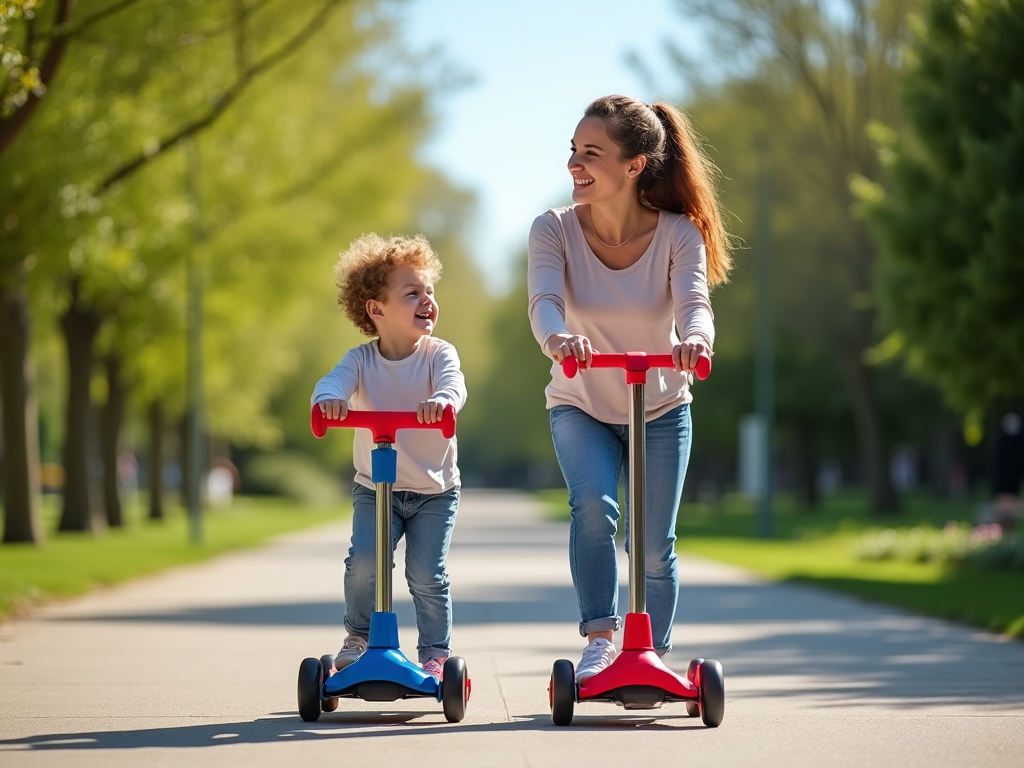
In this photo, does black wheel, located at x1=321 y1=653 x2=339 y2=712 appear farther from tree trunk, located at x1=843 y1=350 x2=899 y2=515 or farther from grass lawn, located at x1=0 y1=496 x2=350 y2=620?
tree trunk, located at x1=843 y1=350 x2=899 y2=515

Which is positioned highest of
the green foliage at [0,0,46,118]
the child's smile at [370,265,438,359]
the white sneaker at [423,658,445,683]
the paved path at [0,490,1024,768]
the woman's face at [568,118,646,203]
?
the green foliage at [0,0,46,118]

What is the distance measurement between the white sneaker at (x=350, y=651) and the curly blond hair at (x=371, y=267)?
1.21 metres

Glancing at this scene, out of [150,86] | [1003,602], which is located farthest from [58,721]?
[150,86]

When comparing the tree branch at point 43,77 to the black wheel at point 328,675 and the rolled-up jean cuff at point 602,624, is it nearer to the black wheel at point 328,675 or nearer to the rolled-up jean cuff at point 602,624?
the black wheel at point 328,675

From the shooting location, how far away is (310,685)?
21.5 ft

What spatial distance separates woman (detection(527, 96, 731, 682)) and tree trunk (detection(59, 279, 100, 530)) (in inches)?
844

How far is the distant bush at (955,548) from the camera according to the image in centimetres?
1852

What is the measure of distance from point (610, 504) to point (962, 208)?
11.0 meters

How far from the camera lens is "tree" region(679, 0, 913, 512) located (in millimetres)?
34219

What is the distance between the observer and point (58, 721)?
22.2 feet

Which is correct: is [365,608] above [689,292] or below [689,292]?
below

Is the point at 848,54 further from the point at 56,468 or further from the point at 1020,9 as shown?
the point at 56,468

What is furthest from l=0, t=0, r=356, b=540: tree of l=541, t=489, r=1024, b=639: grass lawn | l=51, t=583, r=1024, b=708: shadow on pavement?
l=541, t=489, r=1024, b=639: grass lawn

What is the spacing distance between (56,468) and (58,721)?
76.6 meters
